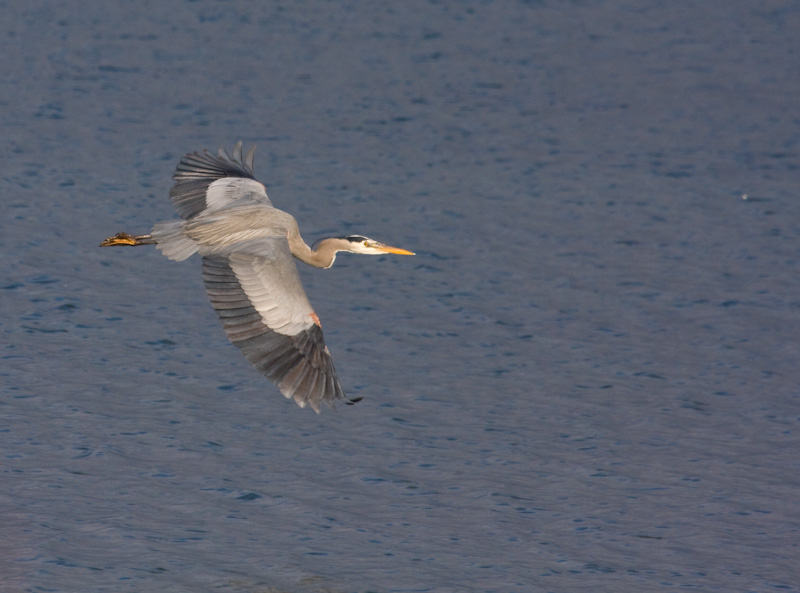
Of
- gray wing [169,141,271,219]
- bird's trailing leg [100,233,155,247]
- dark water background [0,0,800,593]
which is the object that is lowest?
dark water background [0,0,800,593]

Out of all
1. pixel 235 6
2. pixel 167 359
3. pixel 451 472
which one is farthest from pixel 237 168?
pixel 235 6

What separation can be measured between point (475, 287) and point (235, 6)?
11.7 m

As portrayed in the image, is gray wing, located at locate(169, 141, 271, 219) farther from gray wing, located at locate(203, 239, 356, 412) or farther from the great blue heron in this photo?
gray wing, located at locate(203, 239, 356, 412)

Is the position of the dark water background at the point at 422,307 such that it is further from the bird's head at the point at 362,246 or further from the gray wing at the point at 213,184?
the gray wing at the point at 213,184

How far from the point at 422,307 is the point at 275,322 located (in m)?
5.60

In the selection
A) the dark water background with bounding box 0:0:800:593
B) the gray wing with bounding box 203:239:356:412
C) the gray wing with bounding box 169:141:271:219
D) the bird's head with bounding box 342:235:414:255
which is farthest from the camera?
the bird's head with bounding box 342:235:414:255

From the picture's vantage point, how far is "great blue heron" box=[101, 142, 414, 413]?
9.59 metres

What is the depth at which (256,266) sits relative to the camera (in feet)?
33.6

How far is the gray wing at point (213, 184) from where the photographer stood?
37.9 ft

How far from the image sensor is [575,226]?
1759 cm

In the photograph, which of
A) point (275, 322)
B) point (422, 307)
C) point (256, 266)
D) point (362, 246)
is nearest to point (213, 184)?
point (362, 246)

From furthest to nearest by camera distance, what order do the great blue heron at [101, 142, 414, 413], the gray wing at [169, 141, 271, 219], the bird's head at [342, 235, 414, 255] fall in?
1. the bird's head at [342, 235, 414, 255]
2. the gray wing at [169, 141, 271, 219]
3. the great blue heron at [101, 142, 414, 413]

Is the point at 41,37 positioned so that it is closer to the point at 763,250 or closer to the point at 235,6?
the point at 235,6

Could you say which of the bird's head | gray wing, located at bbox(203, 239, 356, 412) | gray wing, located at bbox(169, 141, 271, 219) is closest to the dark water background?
gray wing, located at bbox(203, 239, 356, 412)
